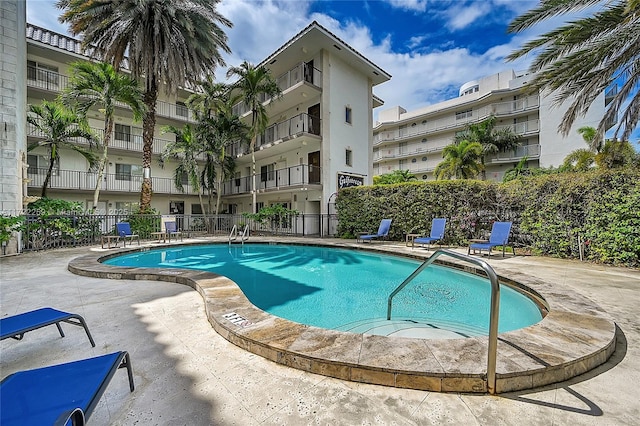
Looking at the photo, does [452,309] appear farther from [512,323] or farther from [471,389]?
[471,389]

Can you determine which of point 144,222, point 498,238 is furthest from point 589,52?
point 144,222

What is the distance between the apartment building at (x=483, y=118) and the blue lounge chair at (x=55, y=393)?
2856cm

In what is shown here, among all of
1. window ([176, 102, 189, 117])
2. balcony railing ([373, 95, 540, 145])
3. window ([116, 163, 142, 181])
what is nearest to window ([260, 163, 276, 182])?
window ([176, 102, 189, 117])

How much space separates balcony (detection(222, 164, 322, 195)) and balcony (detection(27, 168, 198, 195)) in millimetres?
4324

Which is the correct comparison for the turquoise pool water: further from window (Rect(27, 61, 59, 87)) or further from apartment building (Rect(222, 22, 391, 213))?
window (Rect(27, 61, 59, 87))

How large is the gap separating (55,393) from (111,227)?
14638 millimetres

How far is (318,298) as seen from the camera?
5.72 m

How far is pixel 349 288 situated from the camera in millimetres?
6441

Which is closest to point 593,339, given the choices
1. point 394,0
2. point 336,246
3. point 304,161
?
point 336,246

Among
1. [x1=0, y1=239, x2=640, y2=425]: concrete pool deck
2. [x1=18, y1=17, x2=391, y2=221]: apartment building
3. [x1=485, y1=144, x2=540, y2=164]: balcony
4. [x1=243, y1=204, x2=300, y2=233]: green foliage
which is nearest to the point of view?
[x1=0, y1=239, x2=640, y2=425]: concrete pool deck

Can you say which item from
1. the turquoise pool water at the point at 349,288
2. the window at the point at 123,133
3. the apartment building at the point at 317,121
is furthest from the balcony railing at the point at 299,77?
the turquoise pool water at the point at 349,288

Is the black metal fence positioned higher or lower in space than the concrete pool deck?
higher

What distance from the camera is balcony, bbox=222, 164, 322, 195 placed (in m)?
17.1

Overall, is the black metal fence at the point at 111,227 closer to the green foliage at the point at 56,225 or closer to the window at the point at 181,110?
A: the green foliage at the point at 56,225
